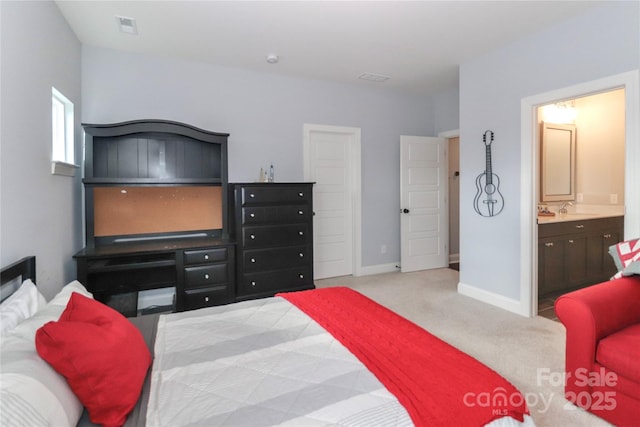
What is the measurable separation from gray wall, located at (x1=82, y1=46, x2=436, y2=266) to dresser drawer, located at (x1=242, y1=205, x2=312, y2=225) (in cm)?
67

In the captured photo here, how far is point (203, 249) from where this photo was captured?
3.40 meters

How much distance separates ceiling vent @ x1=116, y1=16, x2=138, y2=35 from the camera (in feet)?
9.57

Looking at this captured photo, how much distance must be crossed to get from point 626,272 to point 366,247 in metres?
3.12

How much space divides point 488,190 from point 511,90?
1022 mm

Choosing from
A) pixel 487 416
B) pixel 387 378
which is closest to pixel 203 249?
pixel 387 378

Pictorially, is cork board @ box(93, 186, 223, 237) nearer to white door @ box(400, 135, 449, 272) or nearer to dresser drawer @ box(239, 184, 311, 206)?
dresser drawer @ box(239, 184, 311, 206)

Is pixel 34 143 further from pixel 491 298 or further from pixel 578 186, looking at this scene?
pixel 578 186

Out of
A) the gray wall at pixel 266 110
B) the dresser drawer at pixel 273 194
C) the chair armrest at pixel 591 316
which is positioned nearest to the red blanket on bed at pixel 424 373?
the chair armrest at pixel 591 316

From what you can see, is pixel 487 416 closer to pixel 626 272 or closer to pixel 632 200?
pixel 626 272

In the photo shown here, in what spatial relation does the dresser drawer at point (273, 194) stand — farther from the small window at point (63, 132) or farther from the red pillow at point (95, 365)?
the red pillow at point (95, 365)

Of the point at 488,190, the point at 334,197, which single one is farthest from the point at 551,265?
the point at 334,197

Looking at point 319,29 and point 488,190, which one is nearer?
point 319,29

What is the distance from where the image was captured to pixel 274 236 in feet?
12.4

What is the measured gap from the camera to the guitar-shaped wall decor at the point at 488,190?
363 cm
